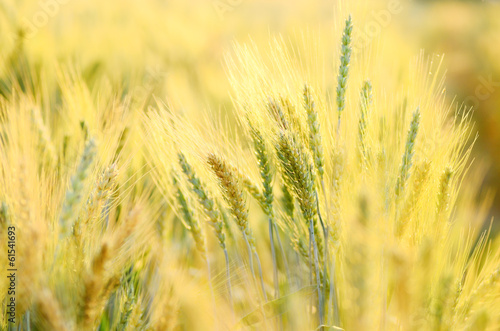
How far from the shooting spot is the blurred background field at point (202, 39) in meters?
1.27

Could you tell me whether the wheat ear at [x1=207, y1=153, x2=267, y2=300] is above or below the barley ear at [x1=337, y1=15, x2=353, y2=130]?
below

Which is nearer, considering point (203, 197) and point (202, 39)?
point (203, 197)

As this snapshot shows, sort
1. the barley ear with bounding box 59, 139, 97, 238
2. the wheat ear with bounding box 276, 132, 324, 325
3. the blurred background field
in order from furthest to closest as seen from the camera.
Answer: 1. the blurred background field
2. the wheat ear with bounding box 276, 132, 324, 325
3. the barley ear with bounding box 59, 139, 97, 238

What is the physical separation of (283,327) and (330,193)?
0.72 feet

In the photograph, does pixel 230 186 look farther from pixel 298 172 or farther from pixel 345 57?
pixel 345 57

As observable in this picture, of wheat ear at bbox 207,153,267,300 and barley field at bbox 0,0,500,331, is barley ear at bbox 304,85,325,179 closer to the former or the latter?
barley field at bbox 0,0,500,331

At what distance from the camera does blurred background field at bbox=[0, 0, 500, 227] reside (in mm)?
1268

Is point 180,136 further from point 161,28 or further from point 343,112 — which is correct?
point 161,28

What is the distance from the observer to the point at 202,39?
1.92 metres

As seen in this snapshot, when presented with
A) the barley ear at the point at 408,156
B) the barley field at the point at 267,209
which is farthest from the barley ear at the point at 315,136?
the barley ear at the point at 408,156

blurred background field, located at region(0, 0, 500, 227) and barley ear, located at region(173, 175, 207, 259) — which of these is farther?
blurred background field, located at region(0, 0, 500, 227)

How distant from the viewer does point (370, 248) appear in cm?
43

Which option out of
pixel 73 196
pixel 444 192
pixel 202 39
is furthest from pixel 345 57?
pixel 202 39

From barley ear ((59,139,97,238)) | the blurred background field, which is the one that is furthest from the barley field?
the blurred background field
